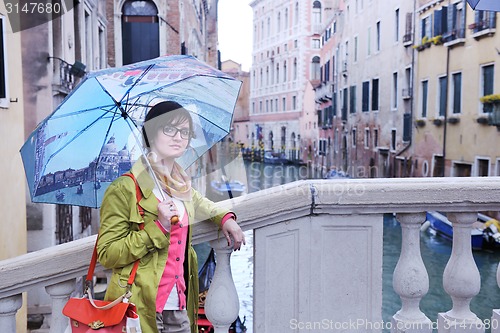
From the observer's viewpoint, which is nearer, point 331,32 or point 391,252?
point 391,252

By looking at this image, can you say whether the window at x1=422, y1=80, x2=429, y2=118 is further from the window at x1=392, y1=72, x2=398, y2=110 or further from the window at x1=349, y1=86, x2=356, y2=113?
the window at x1=349, y1=86, x2=356, y2=113

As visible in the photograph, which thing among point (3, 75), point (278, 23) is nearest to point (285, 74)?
point (278, 23)

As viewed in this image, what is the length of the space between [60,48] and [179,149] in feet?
21.2

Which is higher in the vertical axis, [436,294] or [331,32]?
[331,32]

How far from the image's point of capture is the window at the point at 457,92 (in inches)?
504

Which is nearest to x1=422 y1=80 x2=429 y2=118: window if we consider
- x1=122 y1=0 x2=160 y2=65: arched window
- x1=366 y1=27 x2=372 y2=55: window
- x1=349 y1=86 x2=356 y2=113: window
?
x1=366 y1=27 x2=372 y2=55: window

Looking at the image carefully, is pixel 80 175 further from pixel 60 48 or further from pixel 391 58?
pixel 391 58

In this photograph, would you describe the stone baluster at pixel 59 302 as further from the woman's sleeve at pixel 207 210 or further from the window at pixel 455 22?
the window at pixel 455 22

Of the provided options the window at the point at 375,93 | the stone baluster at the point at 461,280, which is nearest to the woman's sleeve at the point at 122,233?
the stone baluster at the point at 461,280

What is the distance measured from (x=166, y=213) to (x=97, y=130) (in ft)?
1.94

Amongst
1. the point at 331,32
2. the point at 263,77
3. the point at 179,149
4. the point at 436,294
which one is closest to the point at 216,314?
the point at 179,149

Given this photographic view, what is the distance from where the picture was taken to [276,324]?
164 centimetres

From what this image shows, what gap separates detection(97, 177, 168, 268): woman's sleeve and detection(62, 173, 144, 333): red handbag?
0.10 ft

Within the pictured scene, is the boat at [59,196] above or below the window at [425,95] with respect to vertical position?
below
